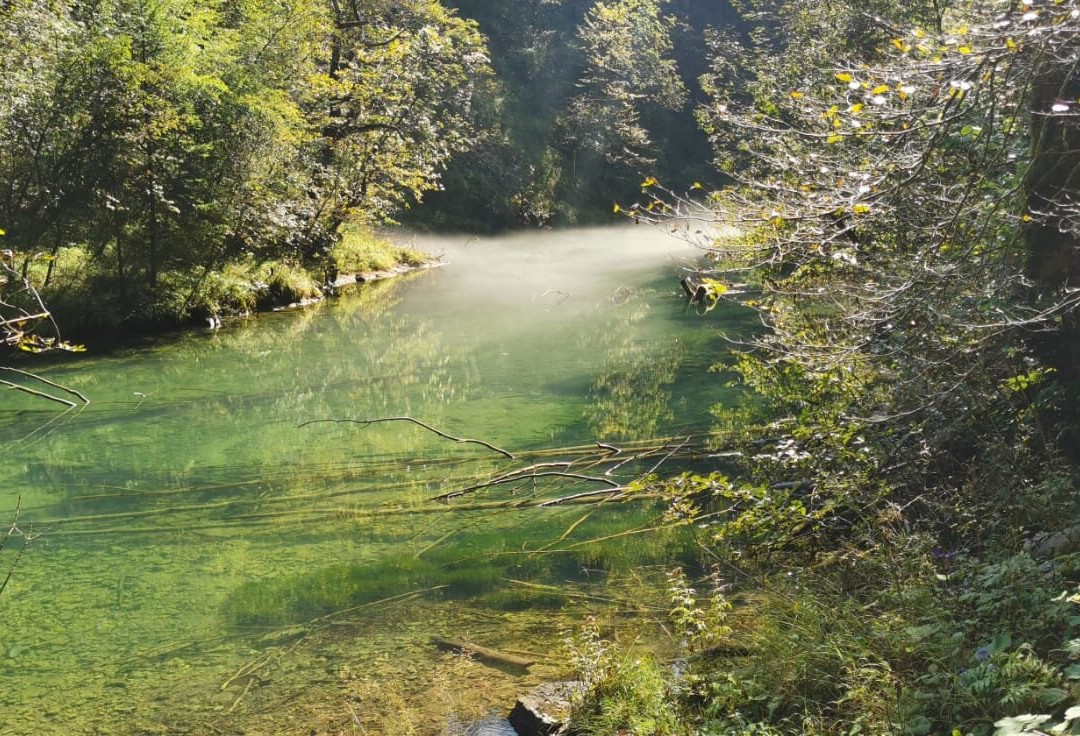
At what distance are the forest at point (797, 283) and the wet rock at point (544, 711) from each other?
85 mm

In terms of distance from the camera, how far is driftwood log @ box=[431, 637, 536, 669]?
13.9 ft

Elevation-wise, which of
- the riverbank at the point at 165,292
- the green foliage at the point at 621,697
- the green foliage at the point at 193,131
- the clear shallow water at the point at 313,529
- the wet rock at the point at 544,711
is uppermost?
the green foliage at the point at 193,131

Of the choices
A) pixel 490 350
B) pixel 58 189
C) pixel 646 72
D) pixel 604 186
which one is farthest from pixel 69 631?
pixel 646 72

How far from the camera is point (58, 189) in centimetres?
1149

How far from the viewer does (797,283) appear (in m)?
5.89

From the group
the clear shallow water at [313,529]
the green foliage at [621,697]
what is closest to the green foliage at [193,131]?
the clear shallow water at [313,529]

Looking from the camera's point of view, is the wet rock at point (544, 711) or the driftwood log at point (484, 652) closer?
the wet rock at point (544, 711)

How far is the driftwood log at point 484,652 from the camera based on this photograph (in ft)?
13.9

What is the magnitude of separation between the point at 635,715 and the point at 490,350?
8848mm

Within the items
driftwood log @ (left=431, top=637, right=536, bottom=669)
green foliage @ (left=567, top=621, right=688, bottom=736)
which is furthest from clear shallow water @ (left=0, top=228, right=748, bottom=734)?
green foliage @ (left=567, top=621, right=688, bottom=736)

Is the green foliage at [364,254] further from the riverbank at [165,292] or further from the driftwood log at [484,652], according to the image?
the driftwood log at [484,652]

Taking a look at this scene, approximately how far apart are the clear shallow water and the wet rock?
24 centimetres

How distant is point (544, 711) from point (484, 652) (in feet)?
2.56

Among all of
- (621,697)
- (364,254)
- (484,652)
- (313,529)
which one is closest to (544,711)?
(621,697)
